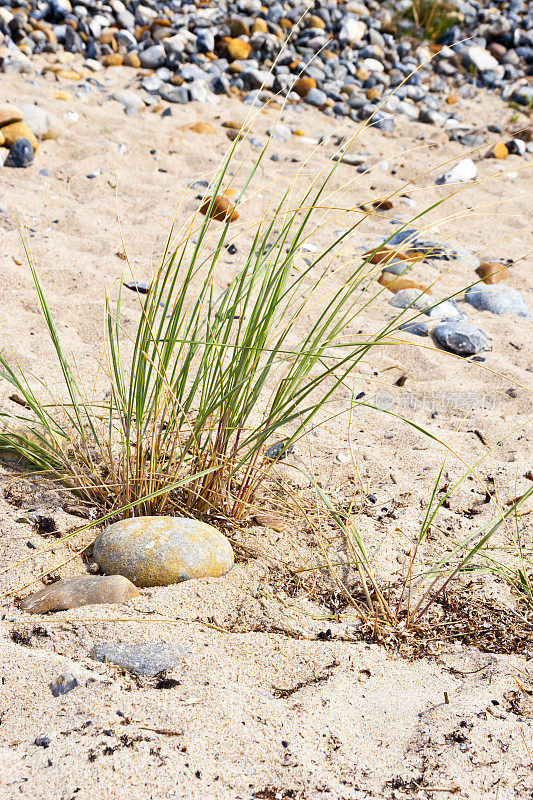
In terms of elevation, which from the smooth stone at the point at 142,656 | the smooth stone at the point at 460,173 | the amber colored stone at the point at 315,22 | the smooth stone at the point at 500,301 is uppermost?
the amber colored stone at the point at 315,22

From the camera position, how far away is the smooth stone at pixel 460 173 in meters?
4.29

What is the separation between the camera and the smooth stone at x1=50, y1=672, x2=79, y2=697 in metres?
1.23

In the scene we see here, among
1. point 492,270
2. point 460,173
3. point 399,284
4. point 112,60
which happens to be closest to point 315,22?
point 112,60

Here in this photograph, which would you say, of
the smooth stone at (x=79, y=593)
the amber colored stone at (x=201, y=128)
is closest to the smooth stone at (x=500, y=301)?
the smooth stone at (x=79, y=593)

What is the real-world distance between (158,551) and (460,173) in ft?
11.7

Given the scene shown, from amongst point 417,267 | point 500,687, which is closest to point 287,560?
point 500,687

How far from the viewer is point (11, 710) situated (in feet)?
3.92

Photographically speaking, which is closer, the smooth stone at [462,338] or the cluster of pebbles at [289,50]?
the smooth stone at [462,338]

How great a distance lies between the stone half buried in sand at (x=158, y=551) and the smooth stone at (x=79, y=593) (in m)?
0.05

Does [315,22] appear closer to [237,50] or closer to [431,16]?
[237,50]

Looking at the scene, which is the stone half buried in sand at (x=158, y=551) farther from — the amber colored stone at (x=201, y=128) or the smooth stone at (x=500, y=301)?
the amber colored stone at (x=201, y=128)

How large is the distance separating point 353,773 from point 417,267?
2656mm

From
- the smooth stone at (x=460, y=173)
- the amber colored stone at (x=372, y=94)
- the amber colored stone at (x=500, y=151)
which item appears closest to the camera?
the smooth stone at (x=460, y=173)

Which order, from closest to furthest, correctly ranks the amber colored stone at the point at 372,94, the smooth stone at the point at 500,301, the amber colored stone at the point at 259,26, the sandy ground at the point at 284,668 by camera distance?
the sandy ground at the point at 284,668 < the smooth stone at the point at 500,301 < the amber colored stone at the point at 372,94 < the amber colored stone at the point at 259,26
